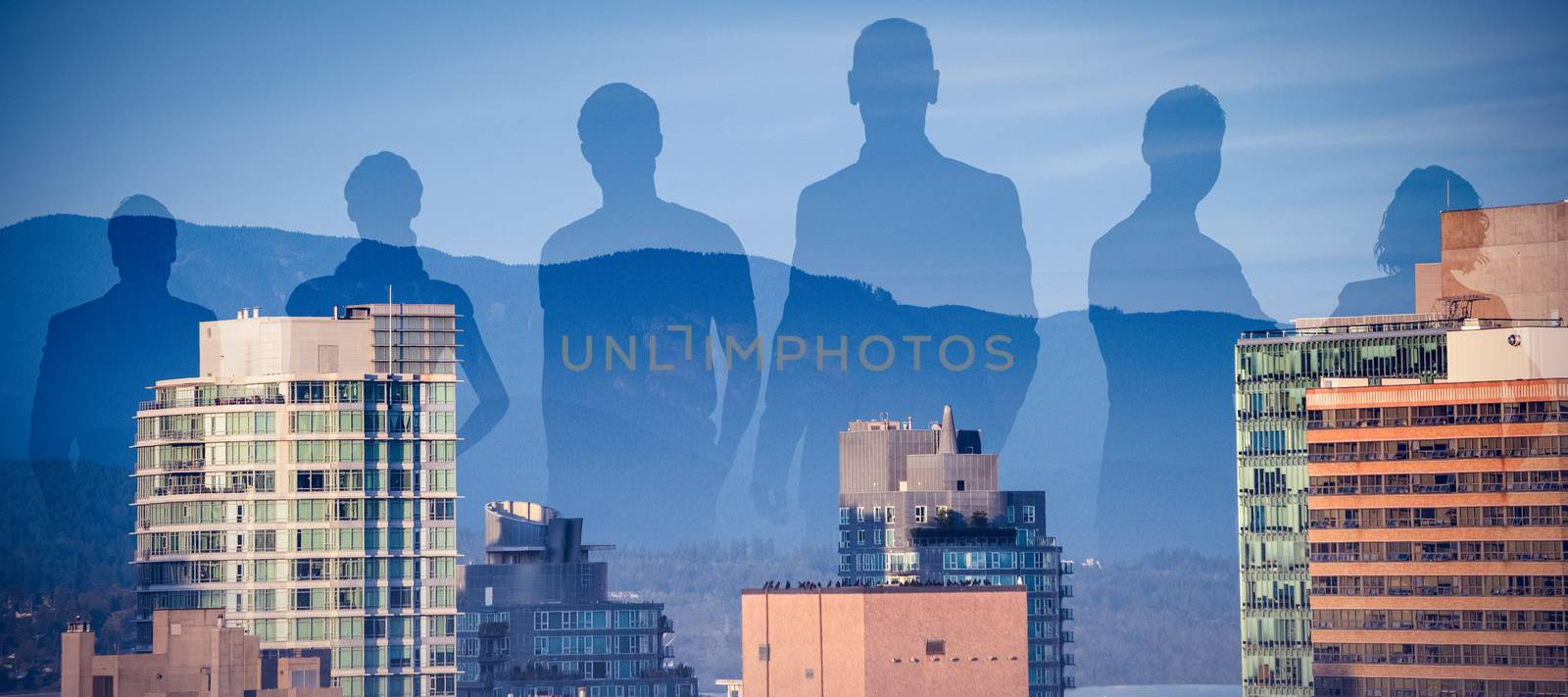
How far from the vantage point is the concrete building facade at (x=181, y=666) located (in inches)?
7456

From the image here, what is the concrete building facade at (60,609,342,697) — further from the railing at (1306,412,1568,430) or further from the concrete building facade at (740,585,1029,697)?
the railing at (1306,412,1568,430)

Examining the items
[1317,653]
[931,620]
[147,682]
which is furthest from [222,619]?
[1317,653]

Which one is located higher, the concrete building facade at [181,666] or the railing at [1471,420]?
the railing at [1471,420]

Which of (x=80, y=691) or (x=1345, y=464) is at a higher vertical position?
(x=1345, y=464)

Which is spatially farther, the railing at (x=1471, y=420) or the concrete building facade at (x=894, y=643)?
the railing at (x=1471, y=420)

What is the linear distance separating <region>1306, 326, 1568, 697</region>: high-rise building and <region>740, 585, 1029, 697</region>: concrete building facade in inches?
1115

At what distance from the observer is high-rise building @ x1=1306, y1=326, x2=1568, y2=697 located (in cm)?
19025

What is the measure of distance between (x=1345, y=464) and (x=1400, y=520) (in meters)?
6.17

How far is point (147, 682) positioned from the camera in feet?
625

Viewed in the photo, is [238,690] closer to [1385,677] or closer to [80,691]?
[80,691]

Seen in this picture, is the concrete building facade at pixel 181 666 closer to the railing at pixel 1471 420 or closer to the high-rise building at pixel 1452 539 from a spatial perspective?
the high-rise building at pixel 1452 539

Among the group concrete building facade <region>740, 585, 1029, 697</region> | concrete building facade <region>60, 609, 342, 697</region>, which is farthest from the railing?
concrete building facade <region>60, 609, 342, 697</region>

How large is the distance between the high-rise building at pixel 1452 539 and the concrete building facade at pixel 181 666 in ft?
256

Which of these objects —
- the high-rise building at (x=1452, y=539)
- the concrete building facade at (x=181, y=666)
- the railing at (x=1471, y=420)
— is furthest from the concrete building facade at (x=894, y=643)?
the concrete building facade at (x=181, y=666)
